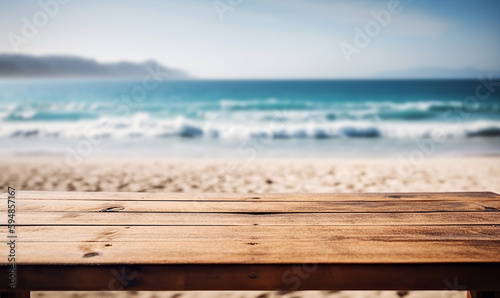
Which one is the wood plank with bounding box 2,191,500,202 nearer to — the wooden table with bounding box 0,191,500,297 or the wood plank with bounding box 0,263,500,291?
the wooden table with bounding box 0,191,500,297

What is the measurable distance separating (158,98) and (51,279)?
23.2m

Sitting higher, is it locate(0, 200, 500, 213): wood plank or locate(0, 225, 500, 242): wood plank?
locate(0, 200, 500, 213): wood plank

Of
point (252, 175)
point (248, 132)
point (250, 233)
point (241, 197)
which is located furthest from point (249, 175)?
point (248, 132)

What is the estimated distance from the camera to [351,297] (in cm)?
212

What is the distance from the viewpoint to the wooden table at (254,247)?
853 millimetres

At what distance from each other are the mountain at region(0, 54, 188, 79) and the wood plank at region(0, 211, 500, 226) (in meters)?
32.0

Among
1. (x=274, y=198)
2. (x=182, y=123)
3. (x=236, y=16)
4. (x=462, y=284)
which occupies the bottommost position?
(x=462, y=284)

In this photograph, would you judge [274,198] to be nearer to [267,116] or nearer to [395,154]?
[395,154]

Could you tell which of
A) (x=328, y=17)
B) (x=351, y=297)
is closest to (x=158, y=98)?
(x=328, y=17)

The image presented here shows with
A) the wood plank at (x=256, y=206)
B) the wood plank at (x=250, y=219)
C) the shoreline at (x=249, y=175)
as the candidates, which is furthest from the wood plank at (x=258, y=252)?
the shoreline at (x=249, y=175)

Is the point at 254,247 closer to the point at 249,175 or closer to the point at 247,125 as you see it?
the point at 249,175

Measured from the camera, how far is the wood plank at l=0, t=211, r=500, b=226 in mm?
1125

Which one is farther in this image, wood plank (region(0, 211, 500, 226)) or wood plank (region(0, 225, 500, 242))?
wood plank (region(0, 211, 500, 226))

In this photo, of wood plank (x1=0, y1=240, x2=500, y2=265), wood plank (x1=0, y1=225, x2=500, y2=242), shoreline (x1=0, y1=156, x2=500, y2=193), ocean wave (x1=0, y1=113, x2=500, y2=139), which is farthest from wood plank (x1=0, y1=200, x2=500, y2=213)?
ocean wave (x1=0, y1=113, x2=500, y2=139)
